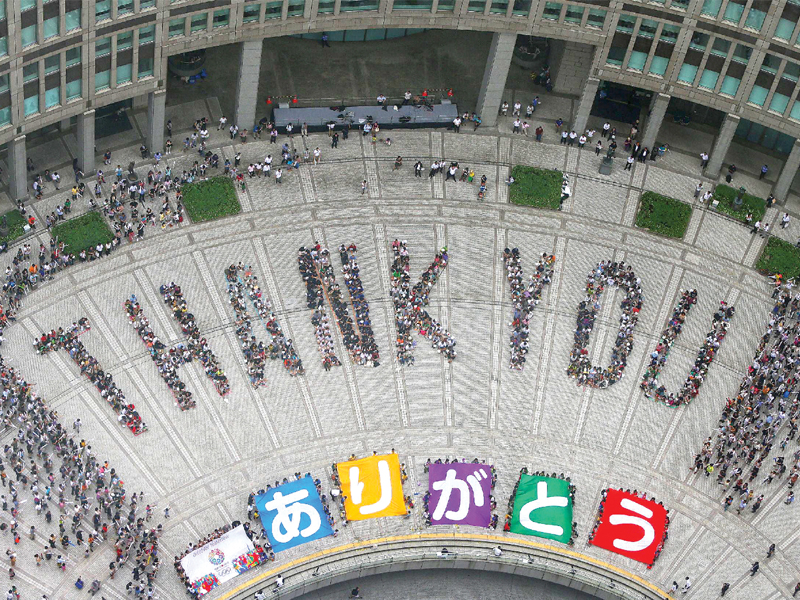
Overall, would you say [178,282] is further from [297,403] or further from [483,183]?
[483,183]

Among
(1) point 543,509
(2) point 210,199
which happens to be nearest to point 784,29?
(1) point 543,509

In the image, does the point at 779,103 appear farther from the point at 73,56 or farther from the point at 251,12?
the point at 73,56

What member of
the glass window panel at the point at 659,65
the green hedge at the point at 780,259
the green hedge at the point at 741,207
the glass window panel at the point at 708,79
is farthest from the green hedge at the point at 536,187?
the green hedge at the point at 780,259

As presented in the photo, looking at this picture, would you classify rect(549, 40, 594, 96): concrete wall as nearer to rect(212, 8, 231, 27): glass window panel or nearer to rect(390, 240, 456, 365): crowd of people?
rect(390, 240, 456, 365): crowd of people

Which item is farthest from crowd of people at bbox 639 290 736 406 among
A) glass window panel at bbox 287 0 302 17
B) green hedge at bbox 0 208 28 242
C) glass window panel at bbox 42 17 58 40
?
glass window panel at bbox 42 17 58 40

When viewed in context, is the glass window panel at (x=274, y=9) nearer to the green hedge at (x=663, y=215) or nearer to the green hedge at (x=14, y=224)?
the green hedge at (x=14, y=224)
